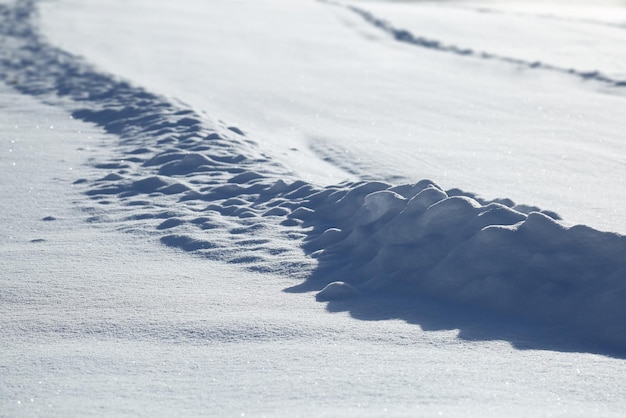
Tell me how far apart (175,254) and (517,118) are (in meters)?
2.90

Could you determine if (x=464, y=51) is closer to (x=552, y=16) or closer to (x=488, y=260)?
(x=552, y=16)

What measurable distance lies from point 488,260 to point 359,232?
52 centimetres

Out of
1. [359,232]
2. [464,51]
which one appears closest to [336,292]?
[359,232]

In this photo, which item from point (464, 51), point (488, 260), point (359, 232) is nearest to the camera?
point (488, 260)

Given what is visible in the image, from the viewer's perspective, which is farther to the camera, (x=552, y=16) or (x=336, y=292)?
(x=552, y=16)

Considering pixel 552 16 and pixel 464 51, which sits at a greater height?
pixel 552 16

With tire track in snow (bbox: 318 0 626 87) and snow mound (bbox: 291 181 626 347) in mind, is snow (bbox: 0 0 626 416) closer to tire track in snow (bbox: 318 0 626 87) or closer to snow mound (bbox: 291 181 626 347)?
snow mound (bbox: 291 181 626 347)

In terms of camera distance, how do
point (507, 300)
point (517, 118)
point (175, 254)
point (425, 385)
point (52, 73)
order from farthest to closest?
point (52, 73)
point (517, 118)
point (175, 254)
point (507, 300)
point (425, 385)

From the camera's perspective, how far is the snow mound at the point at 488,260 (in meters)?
2.33

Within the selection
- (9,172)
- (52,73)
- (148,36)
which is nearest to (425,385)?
(9,172)

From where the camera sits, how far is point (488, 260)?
97.4 inches

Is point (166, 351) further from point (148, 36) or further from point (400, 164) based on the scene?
point (148, 36)

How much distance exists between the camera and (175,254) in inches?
115

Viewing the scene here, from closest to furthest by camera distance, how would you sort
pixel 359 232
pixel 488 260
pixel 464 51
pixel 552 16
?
pixel 488 260
pixel 359 232
pixel 464 51
pixel 552 16
